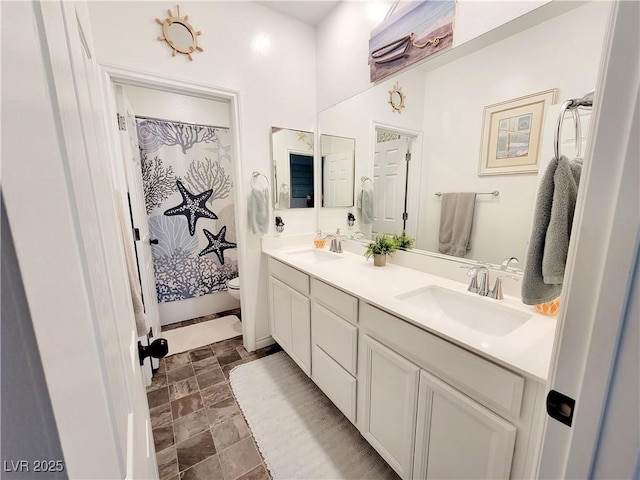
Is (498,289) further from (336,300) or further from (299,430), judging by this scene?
(299,430)

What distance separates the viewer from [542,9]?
1007 mm

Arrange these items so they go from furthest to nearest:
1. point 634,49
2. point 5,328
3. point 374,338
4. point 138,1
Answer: point 138,1
point 374,338
point 634,49
point 5,328

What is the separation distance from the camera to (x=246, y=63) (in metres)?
1.92

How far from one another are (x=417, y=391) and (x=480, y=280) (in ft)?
1.93

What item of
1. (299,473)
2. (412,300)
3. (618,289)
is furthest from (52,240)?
(299,473)

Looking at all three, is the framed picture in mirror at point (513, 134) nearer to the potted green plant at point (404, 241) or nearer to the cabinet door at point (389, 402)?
the potted green plant at point (404, 241)

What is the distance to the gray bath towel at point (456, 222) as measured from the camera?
4.40ft

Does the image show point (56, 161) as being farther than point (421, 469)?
No

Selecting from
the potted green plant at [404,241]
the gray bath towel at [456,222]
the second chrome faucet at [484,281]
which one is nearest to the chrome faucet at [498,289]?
the second chrome faucet at [484,281]

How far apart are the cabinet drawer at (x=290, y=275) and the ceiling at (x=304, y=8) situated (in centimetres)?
189

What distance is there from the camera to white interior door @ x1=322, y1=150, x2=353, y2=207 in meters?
2.12

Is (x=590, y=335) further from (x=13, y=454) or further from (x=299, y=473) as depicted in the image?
(x=299, y=473)

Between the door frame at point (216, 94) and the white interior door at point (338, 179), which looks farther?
the white interior door at point (338, 179)

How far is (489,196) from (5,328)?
150 cm
